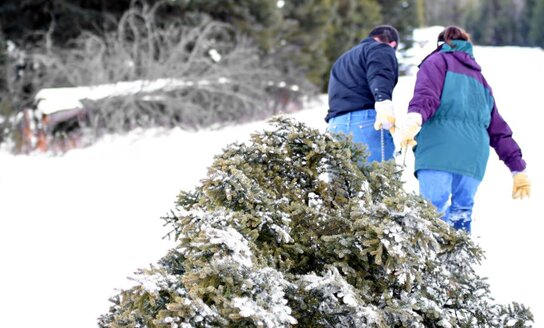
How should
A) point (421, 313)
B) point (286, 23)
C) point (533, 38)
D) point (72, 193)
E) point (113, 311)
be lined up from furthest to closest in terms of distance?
point (533, 38)
point (286, 23)
point (72, 193)
point (113, 311)
point (421, 313)

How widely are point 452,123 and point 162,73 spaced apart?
10525mm

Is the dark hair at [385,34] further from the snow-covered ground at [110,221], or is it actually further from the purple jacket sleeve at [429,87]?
the snow-covered ground at [110,221]

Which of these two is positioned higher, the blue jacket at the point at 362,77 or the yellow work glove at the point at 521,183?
the blue jacket at the point at 362,77

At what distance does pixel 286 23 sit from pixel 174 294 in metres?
16.5

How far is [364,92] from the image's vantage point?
4.79 metres

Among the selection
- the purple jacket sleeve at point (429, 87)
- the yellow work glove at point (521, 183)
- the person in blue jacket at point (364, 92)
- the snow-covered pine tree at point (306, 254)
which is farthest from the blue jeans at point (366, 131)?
the snow-covered pine tree at point (306, 254)

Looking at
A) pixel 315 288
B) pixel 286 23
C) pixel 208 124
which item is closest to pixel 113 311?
pixel 315 288

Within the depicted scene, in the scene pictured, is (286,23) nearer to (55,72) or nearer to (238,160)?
(55,72)

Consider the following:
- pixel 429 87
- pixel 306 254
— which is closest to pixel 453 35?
pixel 429 87

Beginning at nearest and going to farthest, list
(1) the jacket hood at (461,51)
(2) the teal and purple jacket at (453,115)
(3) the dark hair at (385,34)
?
(2) the teal and purple jacket at (453,115) < (1) the jacket hood at (461,51) < (3) the dark hair at (385,34)

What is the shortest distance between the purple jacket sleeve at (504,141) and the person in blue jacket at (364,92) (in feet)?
2.23

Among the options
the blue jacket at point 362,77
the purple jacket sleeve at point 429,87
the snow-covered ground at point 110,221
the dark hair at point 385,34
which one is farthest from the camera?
the dark hair at point 385,34

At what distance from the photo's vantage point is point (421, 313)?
97.7 inches

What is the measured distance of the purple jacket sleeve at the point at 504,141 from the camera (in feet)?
14.2
